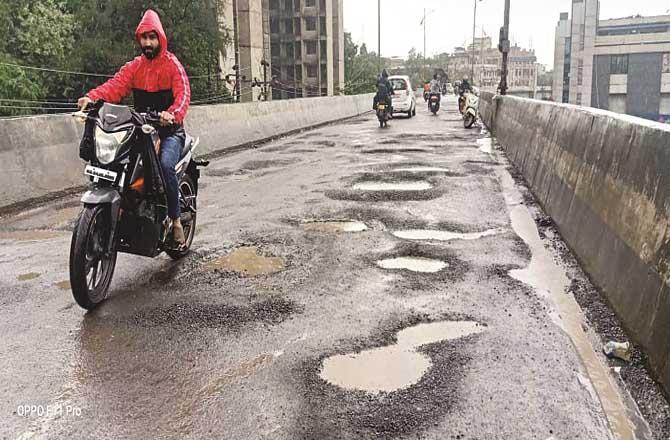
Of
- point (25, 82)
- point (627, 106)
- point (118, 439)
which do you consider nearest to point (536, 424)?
point (118, 439)

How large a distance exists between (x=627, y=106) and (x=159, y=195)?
32.3 feet

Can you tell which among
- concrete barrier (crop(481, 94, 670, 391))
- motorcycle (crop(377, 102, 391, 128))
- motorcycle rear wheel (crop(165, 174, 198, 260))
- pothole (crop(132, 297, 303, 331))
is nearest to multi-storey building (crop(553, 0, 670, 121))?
concrete barrier (crop(481, 94, 670, 391))

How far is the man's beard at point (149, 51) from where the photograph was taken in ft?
16.0

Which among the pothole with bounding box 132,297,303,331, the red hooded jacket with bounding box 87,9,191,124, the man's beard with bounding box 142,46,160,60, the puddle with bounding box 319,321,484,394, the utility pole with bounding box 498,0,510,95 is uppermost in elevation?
the utility pole with bounding box 498,0,510,95

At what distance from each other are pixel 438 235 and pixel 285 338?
112 inches

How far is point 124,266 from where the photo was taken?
5363mm

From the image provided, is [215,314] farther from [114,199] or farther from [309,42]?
[309,42]

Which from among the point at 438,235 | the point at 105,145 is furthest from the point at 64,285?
the point at 438,235

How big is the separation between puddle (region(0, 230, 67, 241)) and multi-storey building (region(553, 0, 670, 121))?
969 centimetres

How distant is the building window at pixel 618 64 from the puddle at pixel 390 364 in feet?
39.3

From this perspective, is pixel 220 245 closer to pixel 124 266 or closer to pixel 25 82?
pixel 124 266

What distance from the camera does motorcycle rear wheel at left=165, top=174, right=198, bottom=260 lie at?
217 inches

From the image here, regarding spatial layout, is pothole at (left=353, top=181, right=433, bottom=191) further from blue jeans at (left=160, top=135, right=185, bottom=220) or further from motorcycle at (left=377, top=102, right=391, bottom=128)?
motorcycle at (left=377, top=102, right=391, bottom=128)

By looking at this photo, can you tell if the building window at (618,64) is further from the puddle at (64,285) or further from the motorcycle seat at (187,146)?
the puddle at (64,285)
